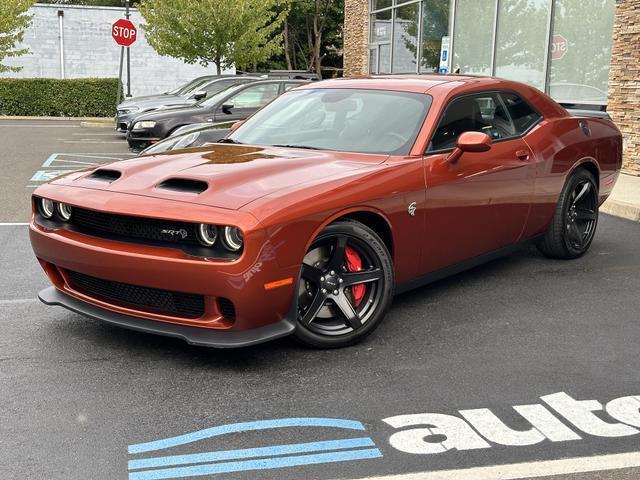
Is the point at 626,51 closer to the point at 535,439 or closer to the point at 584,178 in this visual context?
the point at 584,178

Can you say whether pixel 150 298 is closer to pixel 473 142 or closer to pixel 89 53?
pixel 473 142

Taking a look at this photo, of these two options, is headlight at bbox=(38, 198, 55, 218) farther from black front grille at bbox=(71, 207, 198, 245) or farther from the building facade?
the building facade

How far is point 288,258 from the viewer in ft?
13.1

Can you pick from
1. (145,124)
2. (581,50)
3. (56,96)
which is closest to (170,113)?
(145,124)

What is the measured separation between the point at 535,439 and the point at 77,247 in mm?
2502

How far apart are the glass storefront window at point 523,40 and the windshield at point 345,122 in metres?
9.27

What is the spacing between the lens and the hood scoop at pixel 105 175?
4508 mm

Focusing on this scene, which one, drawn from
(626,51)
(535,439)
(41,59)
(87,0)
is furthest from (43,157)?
(87,0)

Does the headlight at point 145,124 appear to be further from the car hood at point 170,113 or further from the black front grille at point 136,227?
the black front grille at point 136,227

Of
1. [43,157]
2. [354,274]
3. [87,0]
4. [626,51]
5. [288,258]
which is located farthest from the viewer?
[87,0]

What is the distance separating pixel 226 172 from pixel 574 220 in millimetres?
3473

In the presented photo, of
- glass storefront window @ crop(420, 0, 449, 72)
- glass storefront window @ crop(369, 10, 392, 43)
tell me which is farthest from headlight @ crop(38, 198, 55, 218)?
glass storefront window @ crop(369, 10, 392, 43)

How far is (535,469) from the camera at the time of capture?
10.3 ft

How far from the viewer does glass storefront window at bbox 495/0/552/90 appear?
551 inches
